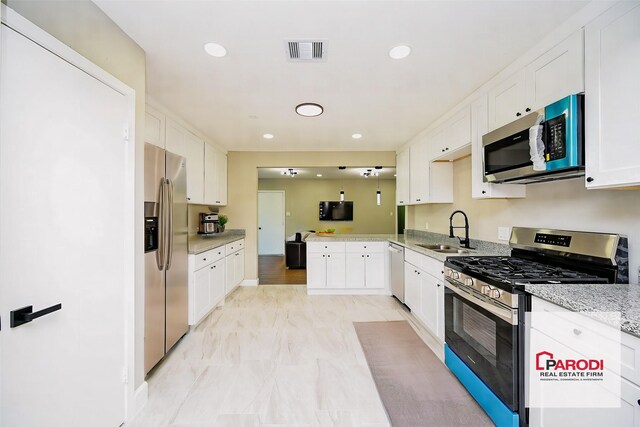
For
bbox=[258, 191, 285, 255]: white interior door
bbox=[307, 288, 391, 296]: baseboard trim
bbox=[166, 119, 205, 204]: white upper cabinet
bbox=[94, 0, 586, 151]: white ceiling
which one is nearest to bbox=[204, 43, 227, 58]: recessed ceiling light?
bbox=[94, 0, 586, 151]: white ceiling

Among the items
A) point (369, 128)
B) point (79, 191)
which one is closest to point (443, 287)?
point (369, 128)

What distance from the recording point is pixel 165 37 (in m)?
1.75

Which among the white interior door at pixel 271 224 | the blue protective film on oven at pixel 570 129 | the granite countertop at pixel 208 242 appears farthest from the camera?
the white interior door at pixel 271 224

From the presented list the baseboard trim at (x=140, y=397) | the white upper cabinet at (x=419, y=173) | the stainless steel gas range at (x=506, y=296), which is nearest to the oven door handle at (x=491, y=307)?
the stainless steel gas range at (x=506, y=296)

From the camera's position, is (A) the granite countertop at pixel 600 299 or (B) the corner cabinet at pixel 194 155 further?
(B) the corner cabinet at pixel 194 155

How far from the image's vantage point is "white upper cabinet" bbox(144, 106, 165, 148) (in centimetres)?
265

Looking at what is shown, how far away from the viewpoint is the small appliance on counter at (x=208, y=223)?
4.35m

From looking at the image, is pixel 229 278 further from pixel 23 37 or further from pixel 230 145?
pixel 23 37

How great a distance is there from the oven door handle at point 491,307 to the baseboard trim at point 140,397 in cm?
233

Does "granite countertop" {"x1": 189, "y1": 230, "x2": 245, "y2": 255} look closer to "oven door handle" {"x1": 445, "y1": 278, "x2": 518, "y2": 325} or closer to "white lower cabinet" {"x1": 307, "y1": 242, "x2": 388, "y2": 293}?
"white lower cabinet" {"x1": 307, "y1": 242, "x2": 388, "y2": 293}

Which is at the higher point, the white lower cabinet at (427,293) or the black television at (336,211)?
the black television at (336,211)

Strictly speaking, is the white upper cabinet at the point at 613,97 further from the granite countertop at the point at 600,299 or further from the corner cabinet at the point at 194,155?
the corner cabinet at the point at 194,155

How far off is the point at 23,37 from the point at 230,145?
347 centimetres

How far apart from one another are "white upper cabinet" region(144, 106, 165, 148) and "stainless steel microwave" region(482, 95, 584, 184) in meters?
3.11
